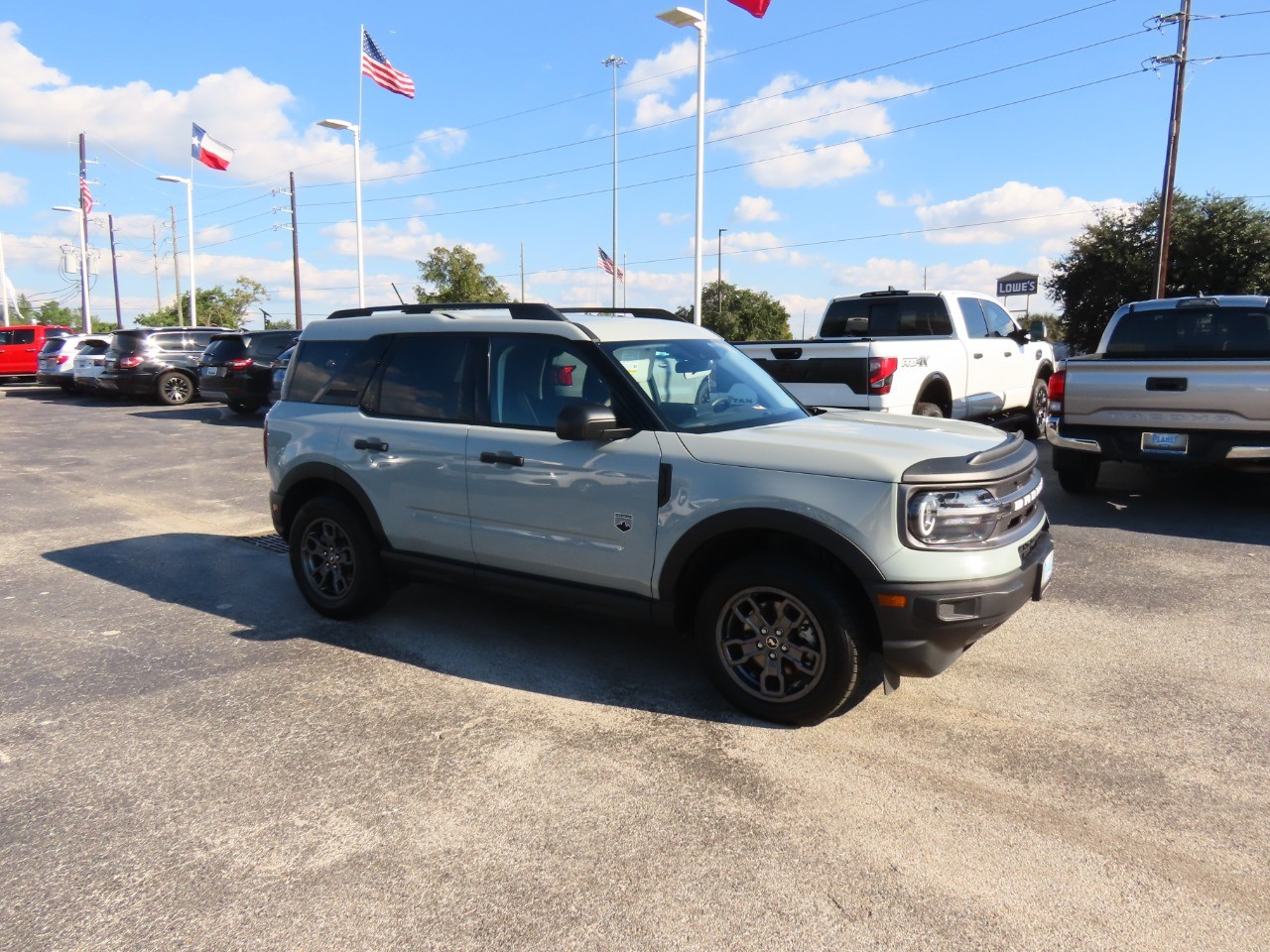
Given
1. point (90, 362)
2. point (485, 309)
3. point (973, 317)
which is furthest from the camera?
point (90, 362)

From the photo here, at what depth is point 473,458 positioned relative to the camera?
15.1 feet

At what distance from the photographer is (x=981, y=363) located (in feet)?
34.5

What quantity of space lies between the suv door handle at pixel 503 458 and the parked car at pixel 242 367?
14715 mm

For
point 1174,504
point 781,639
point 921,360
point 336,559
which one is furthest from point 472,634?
point 1174,504

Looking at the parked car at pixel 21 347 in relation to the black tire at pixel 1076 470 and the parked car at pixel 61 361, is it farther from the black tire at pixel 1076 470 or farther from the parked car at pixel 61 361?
the black tire at pixel 1076 470

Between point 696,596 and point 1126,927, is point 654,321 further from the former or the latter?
point 1126,927

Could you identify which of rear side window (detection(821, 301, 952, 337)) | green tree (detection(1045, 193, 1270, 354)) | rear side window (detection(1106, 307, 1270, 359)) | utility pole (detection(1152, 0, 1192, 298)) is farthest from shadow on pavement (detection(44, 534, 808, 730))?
green tree (detection(1045, 193, 1270, 354))

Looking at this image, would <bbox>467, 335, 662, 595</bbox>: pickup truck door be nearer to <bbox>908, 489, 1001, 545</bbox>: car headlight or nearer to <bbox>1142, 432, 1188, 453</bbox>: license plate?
<bbox>908, 489, 1001, 545</bbox>: car headlight

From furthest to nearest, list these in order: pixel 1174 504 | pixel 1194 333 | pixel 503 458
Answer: pixel 1174 504, pixel 1194 333, pixel 503 458

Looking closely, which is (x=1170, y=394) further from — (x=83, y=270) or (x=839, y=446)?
(x=83, y=270)

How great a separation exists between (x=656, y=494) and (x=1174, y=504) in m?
6.80

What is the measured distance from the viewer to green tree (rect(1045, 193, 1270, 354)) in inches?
1203

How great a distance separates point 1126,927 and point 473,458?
131 inches

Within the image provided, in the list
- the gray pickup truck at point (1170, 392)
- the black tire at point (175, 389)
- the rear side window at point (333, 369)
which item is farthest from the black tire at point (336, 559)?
the black tire at point (175, 389)
